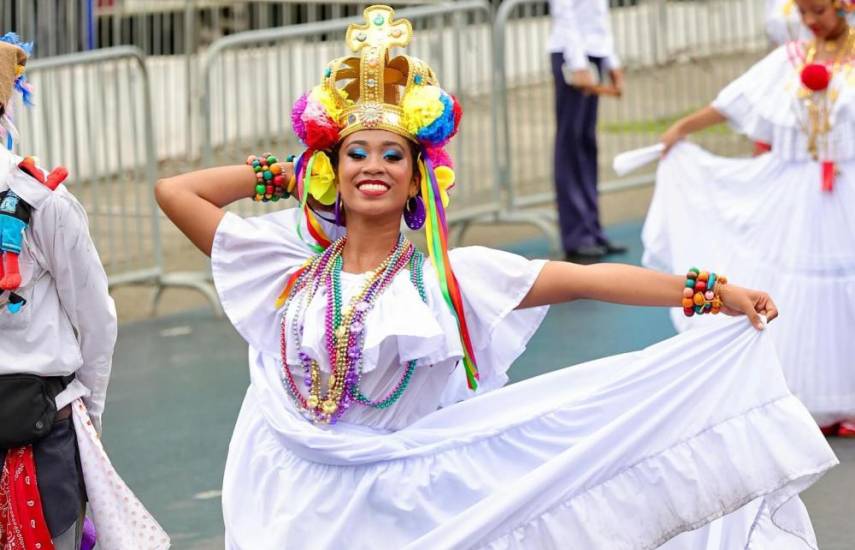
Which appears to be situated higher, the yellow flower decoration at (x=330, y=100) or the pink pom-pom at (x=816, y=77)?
the pink pom-pom at (x=816, y=77)

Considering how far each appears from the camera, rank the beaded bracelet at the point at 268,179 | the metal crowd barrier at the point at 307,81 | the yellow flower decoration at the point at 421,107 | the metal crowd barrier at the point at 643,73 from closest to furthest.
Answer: the yellow flower decoration at the point at 421,107, the beaded bracelet at the point at 268,179, the metal crowd barrier at the point at 307,81, the metal crowd barrier at the point at 643,73

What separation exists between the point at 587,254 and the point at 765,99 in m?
3.26

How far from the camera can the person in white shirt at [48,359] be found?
430 cm

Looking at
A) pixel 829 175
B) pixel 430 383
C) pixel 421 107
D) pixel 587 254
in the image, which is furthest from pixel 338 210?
pixel 587 254

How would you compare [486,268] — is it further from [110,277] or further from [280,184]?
[110,277]

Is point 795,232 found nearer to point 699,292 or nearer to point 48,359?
point 699,292

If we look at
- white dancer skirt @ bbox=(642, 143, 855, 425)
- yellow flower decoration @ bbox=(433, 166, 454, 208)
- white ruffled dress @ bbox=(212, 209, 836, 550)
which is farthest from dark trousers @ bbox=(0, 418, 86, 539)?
white dancer skirt @ bbox=(642, 143, 855, 425)

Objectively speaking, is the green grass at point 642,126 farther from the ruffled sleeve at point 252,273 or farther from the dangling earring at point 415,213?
the ruffled sleeve at point 252,273

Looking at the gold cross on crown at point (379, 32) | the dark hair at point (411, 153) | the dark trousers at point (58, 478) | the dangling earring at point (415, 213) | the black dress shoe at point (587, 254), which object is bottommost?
the dark trousers at point (58, 478)

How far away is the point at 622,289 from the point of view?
430cm

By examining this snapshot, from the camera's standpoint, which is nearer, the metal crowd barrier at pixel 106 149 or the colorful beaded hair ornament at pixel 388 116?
the colorful beaded hair ornament at pixel 388 116

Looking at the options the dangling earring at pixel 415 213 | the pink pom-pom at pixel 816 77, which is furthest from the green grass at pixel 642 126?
the dangling earring at pixel 415 213

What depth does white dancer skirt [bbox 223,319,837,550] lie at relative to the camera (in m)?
4.27

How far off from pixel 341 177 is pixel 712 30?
8.78m
